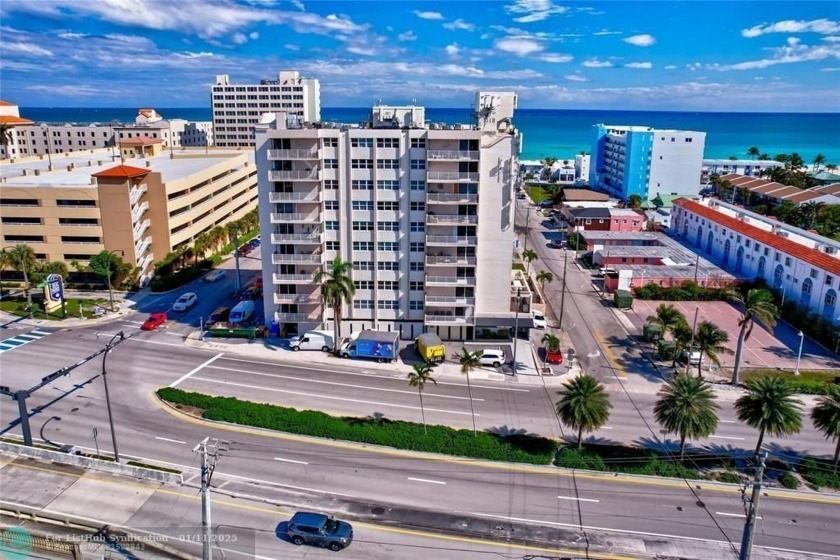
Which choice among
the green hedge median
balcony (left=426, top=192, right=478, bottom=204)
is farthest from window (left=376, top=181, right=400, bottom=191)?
the green hedge median

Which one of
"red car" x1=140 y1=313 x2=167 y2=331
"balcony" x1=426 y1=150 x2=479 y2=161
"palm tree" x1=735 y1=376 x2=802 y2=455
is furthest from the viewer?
"red car" x1=140 y1=313 x2=167 y2=331

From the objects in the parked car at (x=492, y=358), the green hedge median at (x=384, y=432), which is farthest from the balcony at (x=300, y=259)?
the parked car at (x=492, y=358)

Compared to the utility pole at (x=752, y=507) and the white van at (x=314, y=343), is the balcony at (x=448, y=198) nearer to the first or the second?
the white van at (x=314, y=343)

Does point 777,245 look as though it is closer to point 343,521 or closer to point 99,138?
point 343,521

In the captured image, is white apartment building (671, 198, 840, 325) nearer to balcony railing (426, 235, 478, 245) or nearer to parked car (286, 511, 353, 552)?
balcony railing (426, 235, 478, 245)

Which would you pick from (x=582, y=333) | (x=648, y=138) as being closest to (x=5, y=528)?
(x=582, y=333)

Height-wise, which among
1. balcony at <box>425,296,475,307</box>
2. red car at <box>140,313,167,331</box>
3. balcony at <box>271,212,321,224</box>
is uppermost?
balcony at <box>271,212,321,224</box>
